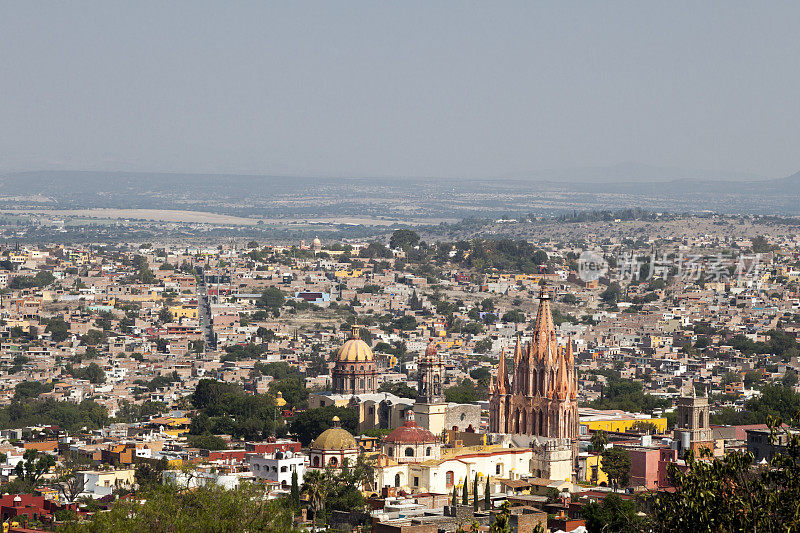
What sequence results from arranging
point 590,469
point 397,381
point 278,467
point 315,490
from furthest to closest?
point 397,381
point 590,469
point 278,467
point 315,490

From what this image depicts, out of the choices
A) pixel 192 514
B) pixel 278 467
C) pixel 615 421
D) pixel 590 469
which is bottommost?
pixel 615 421

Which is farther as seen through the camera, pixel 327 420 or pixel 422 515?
pixel 327 420

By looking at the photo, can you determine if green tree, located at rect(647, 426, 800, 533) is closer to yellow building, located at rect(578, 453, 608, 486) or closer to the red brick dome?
the red brick dome

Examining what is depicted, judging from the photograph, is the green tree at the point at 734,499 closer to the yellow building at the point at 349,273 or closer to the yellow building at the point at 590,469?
the yellow building at the point at 590,469

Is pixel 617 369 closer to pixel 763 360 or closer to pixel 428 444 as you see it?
pixel 763 360

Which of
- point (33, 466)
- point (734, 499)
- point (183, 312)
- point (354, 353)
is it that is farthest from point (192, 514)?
point (183, 312)

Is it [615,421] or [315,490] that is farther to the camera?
[615,421]

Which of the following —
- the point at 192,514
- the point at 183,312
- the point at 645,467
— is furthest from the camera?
the point at 183,312

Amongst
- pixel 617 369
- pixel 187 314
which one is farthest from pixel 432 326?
pixel 617 369

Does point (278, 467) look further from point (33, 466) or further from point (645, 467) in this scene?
point (645, 467)

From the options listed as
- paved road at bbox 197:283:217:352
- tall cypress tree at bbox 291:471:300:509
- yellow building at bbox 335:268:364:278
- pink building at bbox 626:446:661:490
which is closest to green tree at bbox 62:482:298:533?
tall cypress tree at bbox 291:471:300:509

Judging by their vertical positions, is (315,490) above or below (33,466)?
above
